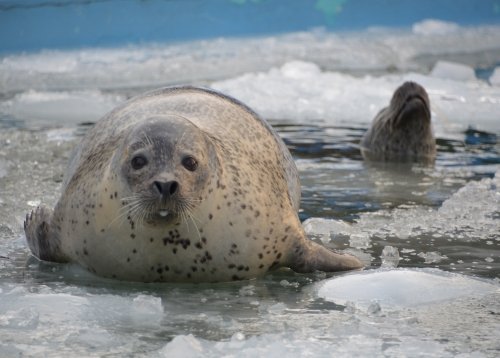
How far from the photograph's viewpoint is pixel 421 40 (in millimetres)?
14000

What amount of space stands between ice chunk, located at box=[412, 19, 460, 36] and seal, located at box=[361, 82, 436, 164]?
23.7ft

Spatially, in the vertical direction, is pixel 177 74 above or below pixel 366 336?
above

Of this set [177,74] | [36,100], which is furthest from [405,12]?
[36,100]

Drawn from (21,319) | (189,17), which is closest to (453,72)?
(189,17)

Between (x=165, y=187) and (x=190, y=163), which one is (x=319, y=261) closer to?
(x=190, y=163)

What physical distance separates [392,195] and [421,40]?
349 inches

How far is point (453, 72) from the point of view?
11.6 metres

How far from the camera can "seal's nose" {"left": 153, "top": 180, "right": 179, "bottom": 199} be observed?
308 cm

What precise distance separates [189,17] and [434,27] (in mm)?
3739

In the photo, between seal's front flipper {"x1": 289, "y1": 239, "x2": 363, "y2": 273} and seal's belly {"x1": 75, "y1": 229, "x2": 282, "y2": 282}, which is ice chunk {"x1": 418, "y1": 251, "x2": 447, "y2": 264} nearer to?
seal's front flipper {"x1": 289, "y1": 239, "x2": 363, "y2": 273}

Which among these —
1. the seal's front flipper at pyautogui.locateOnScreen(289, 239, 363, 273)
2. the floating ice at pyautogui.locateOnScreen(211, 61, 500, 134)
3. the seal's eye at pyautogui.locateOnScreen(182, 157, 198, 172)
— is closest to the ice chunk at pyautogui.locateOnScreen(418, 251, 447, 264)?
the seal's front flipper at pyautogui.locateOnScreen(289, 239, 363, 273)

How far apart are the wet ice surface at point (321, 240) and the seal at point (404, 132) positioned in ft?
0.51

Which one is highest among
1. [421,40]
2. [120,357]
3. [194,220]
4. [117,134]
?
[421,40]

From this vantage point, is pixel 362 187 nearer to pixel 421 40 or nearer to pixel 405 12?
pixel 421 40
